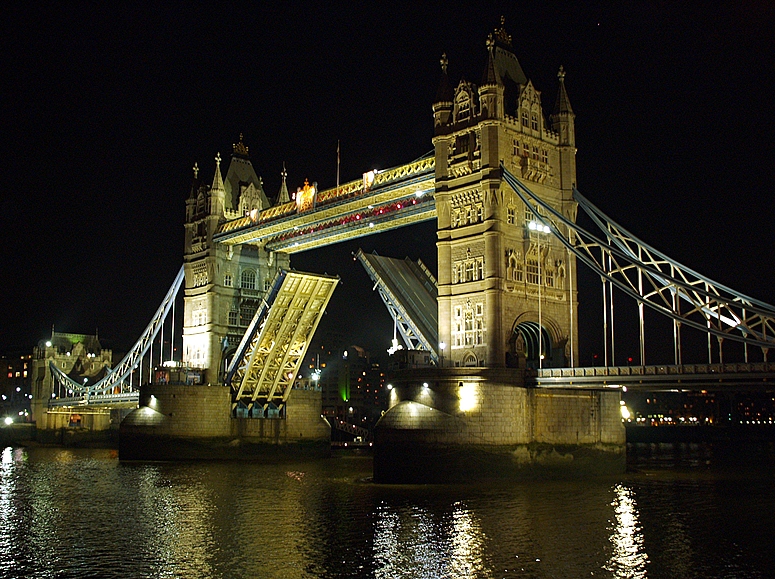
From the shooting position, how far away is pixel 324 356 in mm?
184250

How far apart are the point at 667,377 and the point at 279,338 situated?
25666 millimetres

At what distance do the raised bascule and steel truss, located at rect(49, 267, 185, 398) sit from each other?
11.0 m

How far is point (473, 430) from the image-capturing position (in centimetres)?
4025

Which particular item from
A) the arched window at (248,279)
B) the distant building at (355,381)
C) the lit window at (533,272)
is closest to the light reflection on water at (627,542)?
the lit window at (533,272)

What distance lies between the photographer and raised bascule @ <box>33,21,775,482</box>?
1577 inches

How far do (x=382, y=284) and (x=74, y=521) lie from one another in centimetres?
2271

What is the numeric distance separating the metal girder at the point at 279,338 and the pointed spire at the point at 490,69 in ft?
47.7

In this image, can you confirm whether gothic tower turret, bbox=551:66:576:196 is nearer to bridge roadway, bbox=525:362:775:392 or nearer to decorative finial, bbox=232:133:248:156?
bridge roadway, bbox=525:362:775:392

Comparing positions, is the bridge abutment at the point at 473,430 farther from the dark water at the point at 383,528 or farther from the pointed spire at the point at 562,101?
the pointed spire at the point at 562,101

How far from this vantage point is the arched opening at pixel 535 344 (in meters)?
45.3

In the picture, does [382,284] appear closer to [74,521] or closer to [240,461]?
[240,461]

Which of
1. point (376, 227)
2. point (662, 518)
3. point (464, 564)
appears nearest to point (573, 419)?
point (662, 518)

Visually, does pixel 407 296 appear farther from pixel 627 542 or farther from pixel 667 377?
pixel 627 542

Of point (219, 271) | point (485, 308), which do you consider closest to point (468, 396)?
point (485, 308)
